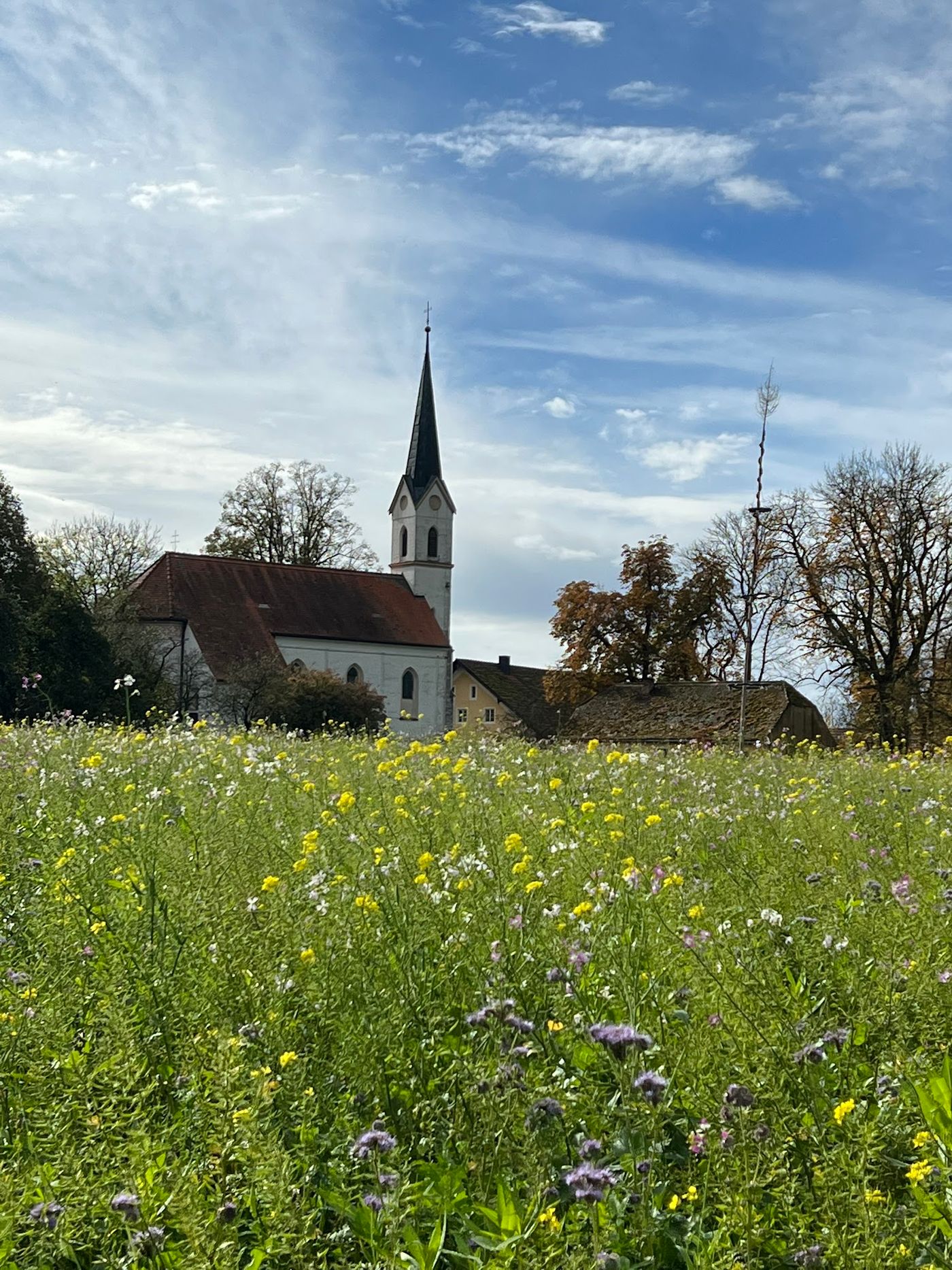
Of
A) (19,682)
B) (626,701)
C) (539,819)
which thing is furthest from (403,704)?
(539,819)

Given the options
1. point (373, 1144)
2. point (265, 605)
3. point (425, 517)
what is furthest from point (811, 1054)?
point (425, 517)

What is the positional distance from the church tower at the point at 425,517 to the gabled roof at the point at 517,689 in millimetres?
3895

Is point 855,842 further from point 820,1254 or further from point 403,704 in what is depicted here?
point 403,704

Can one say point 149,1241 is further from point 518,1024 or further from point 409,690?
point 409,690

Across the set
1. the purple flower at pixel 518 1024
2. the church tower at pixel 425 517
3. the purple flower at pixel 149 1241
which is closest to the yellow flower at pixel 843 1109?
the purple flower at pixel 518 1024

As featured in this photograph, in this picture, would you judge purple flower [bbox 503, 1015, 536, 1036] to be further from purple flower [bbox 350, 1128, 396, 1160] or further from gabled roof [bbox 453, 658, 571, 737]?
gabled roof [bbox 453, 658, 571, 737]

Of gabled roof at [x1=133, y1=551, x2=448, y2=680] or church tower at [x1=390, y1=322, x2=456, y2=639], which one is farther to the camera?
church tower at [x1=390, y1=322, x2=456, y2=639]

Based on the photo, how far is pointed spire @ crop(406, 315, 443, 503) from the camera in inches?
3100

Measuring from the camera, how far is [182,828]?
5258 millimetres

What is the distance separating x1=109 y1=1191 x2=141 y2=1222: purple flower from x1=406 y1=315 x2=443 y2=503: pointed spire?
76366mm

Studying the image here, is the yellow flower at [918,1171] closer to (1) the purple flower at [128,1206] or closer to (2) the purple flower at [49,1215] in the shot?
(1) the purple flower at [128,1206]

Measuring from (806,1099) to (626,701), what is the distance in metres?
50.3

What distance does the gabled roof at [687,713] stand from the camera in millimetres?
47438

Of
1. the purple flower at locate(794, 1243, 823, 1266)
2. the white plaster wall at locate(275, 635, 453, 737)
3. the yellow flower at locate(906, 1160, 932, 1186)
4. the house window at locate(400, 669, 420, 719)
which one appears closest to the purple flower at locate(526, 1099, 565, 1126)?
the purple flower at locate(794, 1243, 823, 1266)
